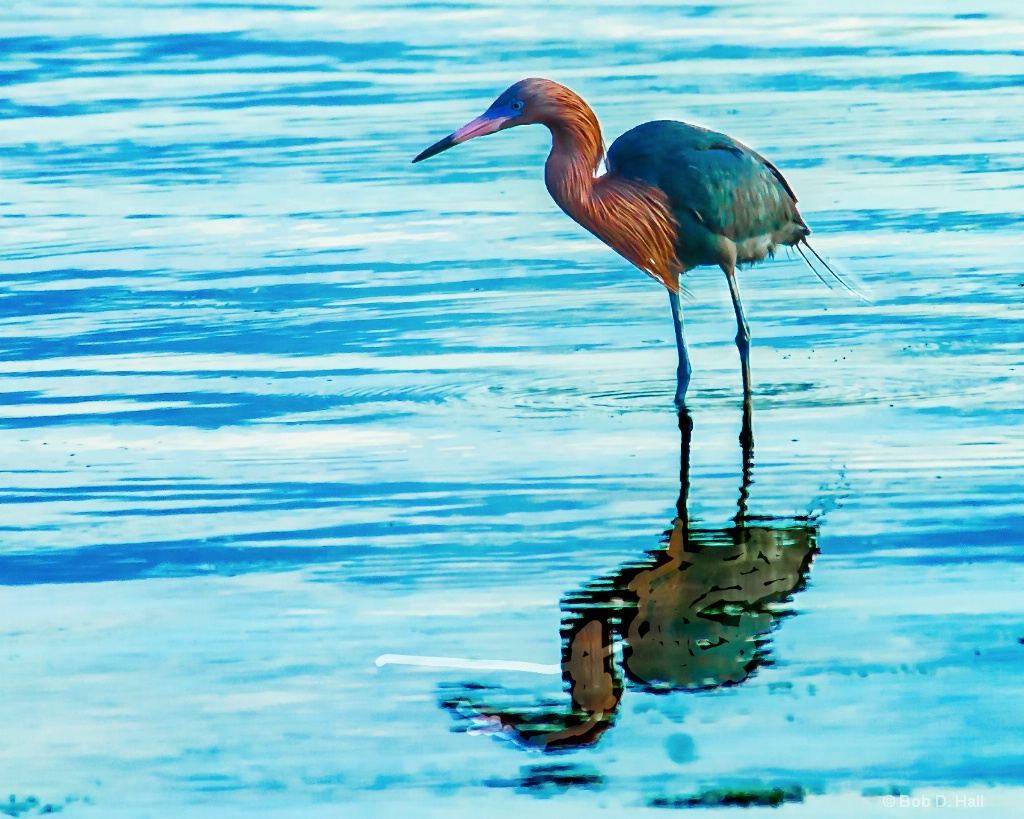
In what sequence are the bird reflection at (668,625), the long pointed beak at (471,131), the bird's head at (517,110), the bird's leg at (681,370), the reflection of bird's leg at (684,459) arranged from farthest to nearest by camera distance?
the bird's head at (517,110) → the long pointed beak at (471,131) → the bird's leg at (681,370) → the reflection of bird's leg at (684,459) → the bird reflection at (668,625)

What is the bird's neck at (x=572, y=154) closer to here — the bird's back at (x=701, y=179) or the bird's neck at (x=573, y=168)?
the bird's neck at (x=573, y=168)

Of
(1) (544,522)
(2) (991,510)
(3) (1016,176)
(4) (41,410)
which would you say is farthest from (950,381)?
(3) (1016,176)

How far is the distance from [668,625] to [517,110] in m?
4.31

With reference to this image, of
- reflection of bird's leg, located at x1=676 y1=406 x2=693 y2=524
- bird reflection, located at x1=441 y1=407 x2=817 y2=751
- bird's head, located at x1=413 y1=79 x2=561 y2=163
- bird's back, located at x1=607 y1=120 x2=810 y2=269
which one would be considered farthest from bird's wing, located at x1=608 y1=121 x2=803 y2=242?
bird reflection, located at x1=441 y1=407 x2=817 y2=751

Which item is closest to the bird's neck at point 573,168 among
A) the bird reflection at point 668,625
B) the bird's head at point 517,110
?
the bird's head at point 517,110

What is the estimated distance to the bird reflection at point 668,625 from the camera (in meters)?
5.95

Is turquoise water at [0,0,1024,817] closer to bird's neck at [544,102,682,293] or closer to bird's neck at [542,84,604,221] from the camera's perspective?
bird's neck at [544,102,682,293]

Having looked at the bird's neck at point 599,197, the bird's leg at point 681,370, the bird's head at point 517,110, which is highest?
the bird's head at point 517,110

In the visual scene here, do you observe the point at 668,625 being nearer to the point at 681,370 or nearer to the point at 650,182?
the point at 681,370

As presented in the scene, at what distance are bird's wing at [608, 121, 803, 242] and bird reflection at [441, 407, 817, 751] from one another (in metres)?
2.87

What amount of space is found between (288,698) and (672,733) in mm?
1098

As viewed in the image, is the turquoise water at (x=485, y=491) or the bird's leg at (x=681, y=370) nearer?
the turquoise water at (x=485, y=491)

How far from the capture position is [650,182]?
33.9ft

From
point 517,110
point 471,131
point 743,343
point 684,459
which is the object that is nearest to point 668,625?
point 684,459
